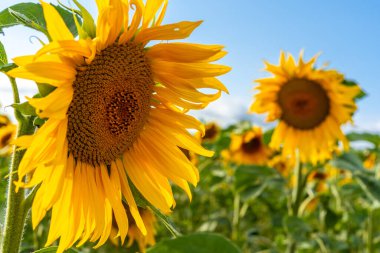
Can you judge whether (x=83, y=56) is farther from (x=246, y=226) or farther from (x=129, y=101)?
(x=246, y=226)

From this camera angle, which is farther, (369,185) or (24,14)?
(369,185)

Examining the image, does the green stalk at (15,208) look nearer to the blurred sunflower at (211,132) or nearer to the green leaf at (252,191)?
the green leaf at (252,191)

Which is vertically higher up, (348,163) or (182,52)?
(182,52)

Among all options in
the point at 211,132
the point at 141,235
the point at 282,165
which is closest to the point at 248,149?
the point at 282,165

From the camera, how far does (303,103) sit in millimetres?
4250

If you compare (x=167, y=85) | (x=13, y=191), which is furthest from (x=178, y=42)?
(x=13, y=191)

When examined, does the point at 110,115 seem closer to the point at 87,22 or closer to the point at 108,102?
the point at 108,102

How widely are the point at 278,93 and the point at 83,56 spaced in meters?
3.01

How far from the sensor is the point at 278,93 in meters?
4.27

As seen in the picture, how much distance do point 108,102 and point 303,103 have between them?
2.93 m

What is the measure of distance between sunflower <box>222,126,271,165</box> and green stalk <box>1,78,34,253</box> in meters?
4.51

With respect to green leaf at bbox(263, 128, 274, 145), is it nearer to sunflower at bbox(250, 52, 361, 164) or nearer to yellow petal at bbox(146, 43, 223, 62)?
sunflower at bbox(250, 52, 361, 164)

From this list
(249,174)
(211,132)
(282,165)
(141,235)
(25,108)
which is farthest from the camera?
(211,132)

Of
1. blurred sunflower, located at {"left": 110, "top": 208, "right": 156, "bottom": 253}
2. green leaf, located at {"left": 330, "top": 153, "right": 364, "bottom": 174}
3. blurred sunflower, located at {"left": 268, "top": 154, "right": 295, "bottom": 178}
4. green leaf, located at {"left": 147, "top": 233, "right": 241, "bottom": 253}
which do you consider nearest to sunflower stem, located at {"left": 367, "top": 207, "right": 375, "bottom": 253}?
green leaf, located at {"left": 330, "top": 153, "right": 364, "bottom": 174}
